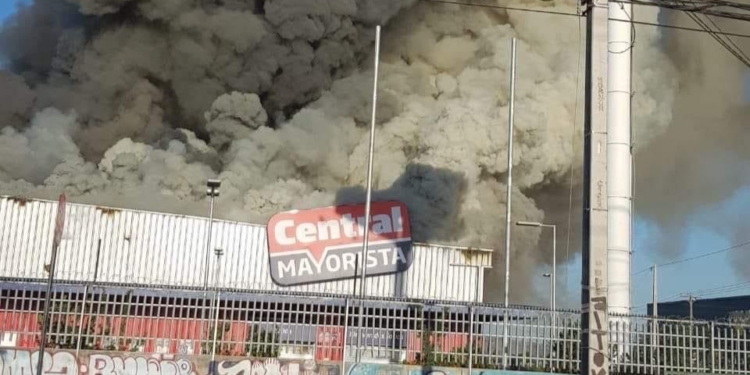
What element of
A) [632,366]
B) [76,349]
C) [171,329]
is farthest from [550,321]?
[76,349]

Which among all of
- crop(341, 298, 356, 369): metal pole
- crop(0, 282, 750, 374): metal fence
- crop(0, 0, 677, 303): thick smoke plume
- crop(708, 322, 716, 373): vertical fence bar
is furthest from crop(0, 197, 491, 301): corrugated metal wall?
crop(708, 322, 716, 373): vertical fence bar

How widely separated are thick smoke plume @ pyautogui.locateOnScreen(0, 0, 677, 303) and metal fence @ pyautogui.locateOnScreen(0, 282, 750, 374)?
65.3 feet

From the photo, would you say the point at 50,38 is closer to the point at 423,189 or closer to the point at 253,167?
the point at 253,167

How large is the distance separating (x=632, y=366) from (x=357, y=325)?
5.13m

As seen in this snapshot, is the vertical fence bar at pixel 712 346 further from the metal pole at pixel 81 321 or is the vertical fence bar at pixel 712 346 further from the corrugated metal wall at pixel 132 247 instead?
the corrugated metal wall at pixel 132 247

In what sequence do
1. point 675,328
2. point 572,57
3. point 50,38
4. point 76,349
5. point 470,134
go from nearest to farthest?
Result: point 76,349 → point 675,328 → point 470,134 → point 572,57 → point 50,38

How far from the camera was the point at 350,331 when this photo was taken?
16906 mm

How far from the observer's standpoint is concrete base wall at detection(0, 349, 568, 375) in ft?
52.5

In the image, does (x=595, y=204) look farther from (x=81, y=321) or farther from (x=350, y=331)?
(x=81, y=321)

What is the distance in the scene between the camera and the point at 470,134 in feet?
136

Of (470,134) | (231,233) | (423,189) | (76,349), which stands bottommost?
(76,349)

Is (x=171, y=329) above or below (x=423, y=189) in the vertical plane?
below

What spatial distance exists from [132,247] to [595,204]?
810 inches

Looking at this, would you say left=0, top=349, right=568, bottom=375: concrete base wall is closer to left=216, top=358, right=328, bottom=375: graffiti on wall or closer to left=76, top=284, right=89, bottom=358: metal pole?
left=216, top=358, right=328, bottom=375: graffiti on wall
